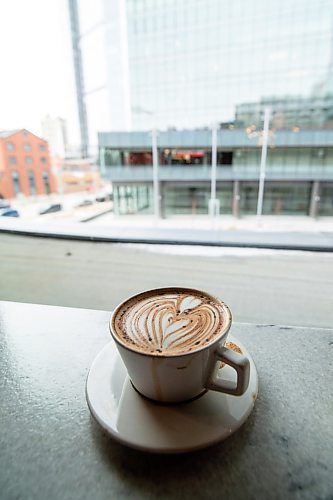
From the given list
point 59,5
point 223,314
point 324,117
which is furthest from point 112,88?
point 223,314

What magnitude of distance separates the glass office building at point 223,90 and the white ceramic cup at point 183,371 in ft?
7.08

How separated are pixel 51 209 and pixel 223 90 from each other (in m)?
4.08

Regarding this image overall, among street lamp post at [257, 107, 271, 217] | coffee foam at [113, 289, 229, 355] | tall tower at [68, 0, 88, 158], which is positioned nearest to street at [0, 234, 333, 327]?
coffee foam at [113, 289, 229, 355]

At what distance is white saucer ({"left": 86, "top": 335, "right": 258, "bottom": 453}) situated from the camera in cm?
21

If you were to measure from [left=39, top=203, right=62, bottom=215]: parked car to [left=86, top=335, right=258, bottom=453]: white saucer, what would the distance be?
63.8 inches

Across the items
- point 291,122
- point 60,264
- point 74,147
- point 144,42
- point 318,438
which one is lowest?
point 60,264

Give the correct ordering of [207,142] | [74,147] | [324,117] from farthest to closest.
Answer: [207,142] → [324,117] → [74,147]

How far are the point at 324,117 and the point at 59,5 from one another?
2957 mm

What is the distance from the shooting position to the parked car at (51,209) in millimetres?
1695

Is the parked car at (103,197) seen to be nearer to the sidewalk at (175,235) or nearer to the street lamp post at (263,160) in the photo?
the sidewalk at (175,235)

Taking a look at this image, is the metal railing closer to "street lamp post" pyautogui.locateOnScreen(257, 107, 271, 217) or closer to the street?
"street lamp post" pyautogui.locateOnScreen(257, 107, 271, 217)

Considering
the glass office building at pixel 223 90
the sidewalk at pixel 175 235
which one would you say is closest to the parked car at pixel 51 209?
the sidewalk at pixel 175 235

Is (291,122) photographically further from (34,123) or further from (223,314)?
(223,314)

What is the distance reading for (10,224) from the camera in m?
1.71
